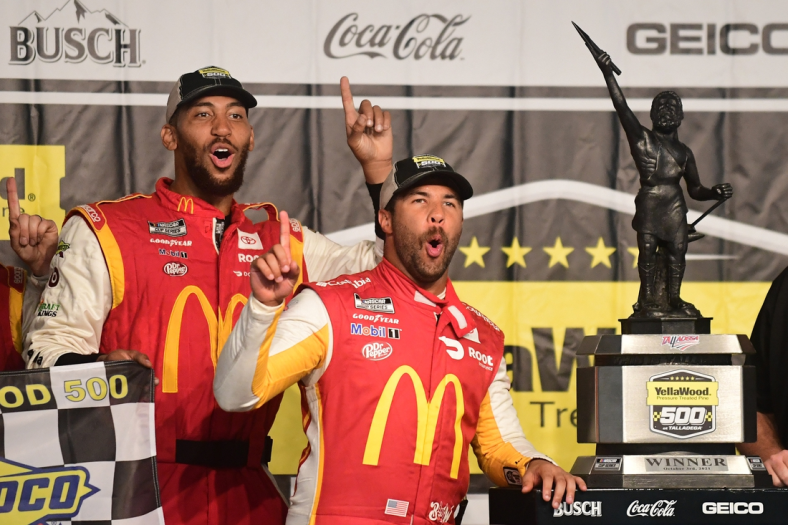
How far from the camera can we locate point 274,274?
1.74m

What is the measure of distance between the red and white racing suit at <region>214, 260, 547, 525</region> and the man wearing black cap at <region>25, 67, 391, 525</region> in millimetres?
266

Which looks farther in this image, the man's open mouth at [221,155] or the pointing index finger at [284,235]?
the man's open mouth at [221,155]

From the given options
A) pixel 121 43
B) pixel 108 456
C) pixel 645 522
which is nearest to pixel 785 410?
pixel 645 522

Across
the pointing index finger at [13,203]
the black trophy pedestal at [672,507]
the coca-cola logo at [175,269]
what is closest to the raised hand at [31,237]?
the pointing index finger at [13,203]

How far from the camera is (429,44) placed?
3.21m

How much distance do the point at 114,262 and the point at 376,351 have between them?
0.69 meters

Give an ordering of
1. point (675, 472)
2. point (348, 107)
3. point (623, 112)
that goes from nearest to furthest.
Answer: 1. point (675, 472)
2. point (623, 112)
3. point (348, 107)

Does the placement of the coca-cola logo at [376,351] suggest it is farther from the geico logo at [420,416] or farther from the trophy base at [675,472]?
the trophy base at [675,472]

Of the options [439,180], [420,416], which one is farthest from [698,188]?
[420,416]

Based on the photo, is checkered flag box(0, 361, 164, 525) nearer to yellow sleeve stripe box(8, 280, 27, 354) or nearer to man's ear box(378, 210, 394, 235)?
yellow sleeve stripe box(8, 280, 27, 354)

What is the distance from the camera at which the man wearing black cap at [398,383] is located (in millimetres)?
2006

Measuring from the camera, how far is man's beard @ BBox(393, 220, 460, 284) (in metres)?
2.16

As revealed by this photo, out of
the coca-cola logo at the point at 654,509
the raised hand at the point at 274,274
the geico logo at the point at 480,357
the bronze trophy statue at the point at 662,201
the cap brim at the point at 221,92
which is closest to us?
the raised hand at the point at 274,274

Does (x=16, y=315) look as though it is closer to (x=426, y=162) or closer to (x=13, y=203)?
(x=13, y=203)
